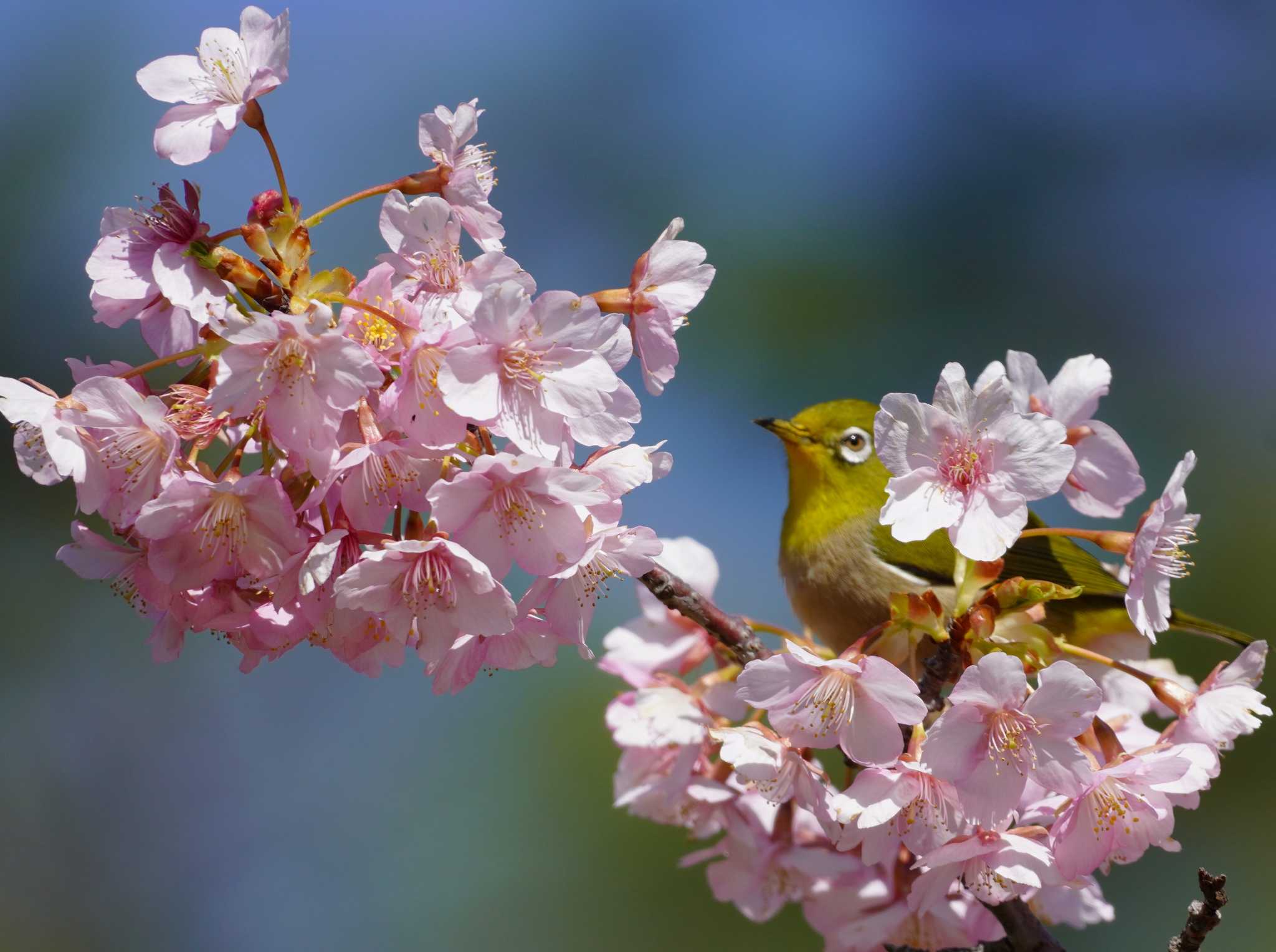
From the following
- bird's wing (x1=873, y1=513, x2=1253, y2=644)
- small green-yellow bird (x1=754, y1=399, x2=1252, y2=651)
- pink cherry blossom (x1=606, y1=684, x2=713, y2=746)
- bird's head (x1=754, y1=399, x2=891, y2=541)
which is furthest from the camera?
bird's head (x1=754, y1=399, x2=891, y2=541)

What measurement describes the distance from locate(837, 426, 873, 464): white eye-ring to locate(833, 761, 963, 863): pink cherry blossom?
5.05 ft

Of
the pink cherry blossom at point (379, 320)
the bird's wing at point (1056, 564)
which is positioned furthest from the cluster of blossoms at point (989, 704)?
the bird's wing at point (1056, 564)

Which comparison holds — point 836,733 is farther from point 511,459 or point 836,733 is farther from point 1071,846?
point 511,459

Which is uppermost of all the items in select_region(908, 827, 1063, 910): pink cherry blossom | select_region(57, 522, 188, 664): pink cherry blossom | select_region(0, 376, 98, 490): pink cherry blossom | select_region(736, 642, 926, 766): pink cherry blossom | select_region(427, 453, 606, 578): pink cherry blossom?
select_region(0, 376, 98, 490): pink cherry blossom

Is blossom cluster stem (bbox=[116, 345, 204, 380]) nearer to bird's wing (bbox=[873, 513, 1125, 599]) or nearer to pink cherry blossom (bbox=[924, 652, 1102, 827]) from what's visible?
pink cherry blossom (bbox=[924, 652, 1102, 827])

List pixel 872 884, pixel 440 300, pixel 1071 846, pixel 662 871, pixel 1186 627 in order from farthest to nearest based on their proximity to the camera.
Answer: pixel 662 871
pixel 1186 627
pixel 872 884
pixel 1071 846
pixel 440 300

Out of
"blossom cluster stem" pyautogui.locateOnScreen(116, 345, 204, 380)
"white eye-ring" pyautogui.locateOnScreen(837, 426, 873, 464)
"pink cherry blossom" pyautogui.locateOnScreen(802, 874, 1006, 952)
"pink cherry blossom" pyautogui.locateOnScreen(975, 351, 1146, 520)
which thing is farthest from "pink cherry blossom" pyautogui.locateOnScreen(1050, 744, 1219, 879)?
"white eye-ring" pyautogui.locateOnScreen(837, 426, 873, 464)

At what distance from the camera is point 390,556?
3.99 feet

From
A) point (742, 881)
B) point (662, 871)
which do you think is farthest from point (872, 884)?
point (662, 871)

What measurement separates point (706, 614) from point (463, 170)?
74 cm

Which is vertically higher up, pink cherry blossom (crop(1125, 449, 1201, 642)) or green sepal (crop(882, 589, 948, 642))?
pink cherry blossom (crop(1125, 449, 1201, 642))

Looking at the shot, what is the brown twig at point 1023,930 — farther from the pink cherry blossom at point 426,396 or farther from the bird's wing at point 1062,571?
the pink cherry blossom at point 426,396

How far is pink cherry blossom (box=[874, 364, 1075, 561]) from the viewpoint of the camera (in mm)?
1379

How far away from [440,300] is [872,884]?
1400mm
